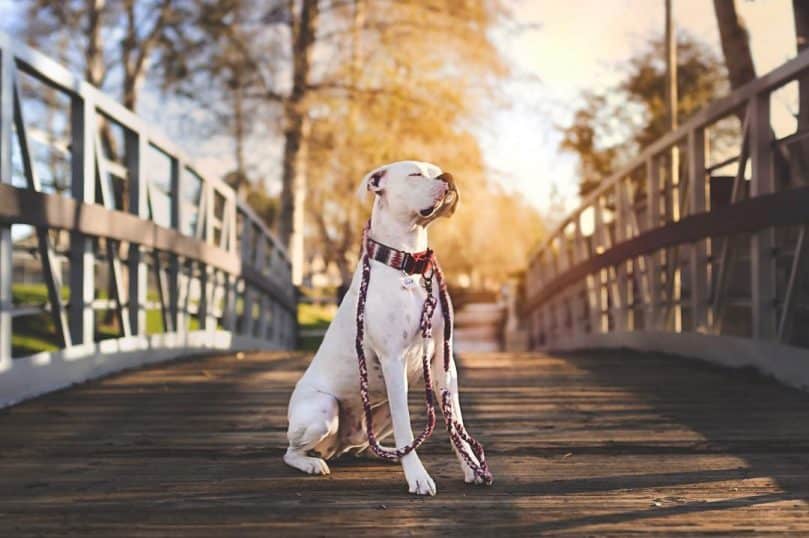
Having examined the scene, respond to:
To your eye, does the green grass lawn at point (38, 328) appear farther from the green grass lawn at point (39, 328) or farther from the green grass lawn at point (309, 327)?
the green grass lawn at point (309, 327)

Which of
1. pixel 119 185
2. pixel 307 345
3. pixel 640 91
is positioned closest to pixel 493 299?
pixel 640 91

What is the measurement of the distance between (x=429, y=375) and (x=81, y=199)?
336 centimetres

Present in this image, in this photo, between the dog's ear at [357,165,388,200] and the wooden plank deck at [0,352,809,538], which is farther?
the dog's ear at [357,165,388,200]

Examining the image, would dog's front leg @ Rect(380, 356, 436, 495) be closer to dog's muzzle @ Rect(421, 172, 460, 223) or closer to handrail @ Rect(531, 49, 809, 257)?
dog's muzzle @ Rect(421, 172, 460, 223)

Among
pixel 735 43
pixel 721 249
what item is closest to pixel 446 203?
pixel 721 249

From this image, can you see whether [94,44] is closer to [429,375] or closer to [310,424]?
[310,424]

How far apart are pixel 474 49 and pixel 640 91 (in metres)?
11.3

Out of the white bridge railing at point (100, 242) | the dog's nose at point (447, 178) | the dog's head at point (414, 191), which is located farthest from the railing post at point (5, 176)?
the dog's nose at point (447, 178)

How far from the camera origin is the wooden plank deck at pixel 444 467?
2.64 m

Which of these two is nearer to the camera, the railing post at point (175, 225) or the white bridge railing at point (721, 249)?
the white bridge railing at point (721, 249)

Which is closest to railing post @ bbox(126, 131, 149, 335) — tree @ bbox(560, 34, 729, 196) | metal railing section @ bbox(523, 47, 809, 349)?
metal railing section @ bbox(523, 47, 809, 349)

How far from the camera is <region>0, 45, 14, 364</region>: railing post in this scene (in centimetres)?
453

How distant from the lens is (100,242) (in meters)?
7.71

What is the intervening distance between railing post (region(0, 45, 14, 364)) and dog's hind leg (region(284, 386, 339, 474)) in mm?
2017
